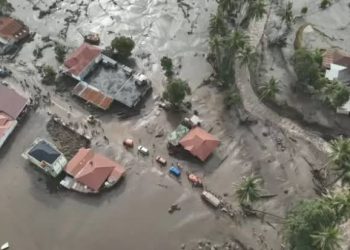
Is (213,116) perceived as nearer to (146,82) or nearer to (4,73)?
(146,82)

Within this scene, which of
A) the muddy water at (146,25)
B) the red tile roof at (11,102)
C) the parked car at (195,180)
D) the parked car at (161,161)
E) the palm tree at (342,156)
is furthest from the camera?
the muddy water at (146,25)

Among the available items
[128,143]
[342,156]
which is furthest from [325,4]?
[128,143]

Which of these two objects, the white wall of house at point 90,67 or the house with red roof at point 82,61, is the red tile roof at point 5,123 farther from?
the white wall of house at point 90,67

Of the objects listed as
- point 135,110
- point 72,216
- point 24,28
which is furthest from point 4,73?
point 72,216

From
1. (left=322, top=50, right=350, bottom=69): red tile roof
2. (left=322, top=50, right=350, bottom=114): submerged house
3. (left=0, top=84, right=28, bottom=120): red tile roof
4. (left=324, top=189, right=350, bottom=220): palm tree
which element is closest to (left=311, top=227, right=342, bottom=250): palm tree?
(left=324, top=189, right=350, bottom=220): palm tree

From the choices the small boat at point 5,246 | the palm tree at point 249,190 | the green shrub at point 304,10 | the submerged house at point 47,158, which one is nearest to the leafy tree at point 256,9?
the green shrub at point 304,10

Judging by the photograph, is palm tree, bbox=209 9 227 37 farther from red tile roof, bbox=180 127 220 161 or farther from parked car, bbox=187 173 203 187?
parked car, bbox=187 173 203 187
